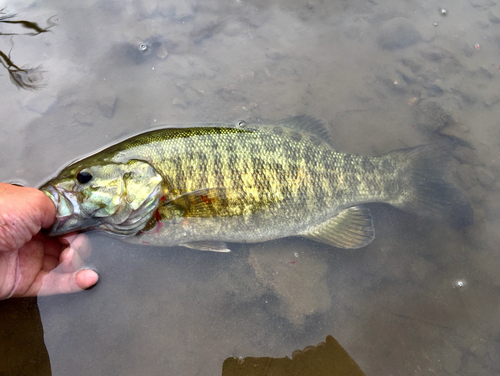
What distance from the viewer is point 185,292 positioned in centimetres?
296

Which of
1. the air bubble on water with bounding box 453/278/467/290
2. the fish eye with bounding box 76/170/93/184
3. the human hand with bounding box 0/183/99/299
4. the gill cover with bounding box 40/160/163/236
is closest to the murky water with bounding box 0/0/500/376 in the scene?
the air bubble on water with bounding box 453/278/467/290

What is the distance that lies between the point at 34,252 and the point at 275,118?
2864 millimetres

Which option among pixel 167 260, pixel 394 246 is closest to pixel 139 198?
pixel 167 260

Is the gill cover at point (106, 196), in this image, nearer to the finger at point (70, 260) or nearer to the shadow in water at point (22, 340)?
the finger at point (70, 260)

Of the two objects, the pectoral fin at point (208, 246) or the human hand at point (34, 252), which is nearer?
the human hand at point (34, 252)

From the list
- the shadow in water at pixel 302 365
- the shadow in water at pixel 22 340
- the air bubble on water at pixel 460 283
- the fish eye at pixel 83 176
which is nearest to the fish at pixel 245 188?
the fish eye at pixel 83 176

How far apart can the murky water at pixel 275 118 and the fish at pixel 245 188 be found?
294 mm

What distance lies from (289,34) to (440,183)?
8.63ft

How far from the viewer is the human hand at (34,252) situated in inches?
90.0

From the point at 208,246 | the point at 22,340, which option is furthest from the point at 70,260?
the point at 208,246

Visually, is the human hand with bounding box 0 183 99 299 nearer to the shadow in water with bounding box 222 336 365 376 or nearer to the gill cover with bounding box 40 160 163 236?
the gill cover with bounding box 40 160 163 236

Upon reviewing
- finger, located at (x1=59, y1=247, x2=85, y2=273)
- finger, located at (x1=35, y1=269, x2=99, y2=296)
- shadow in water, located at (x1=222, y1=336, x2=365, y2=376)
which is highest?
finger, located at (x1=59, y1=247, x2=85, y2=273)

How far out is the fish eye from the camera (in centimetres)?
249

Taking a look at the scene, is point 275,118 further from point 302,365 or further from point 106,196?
point 302,365
